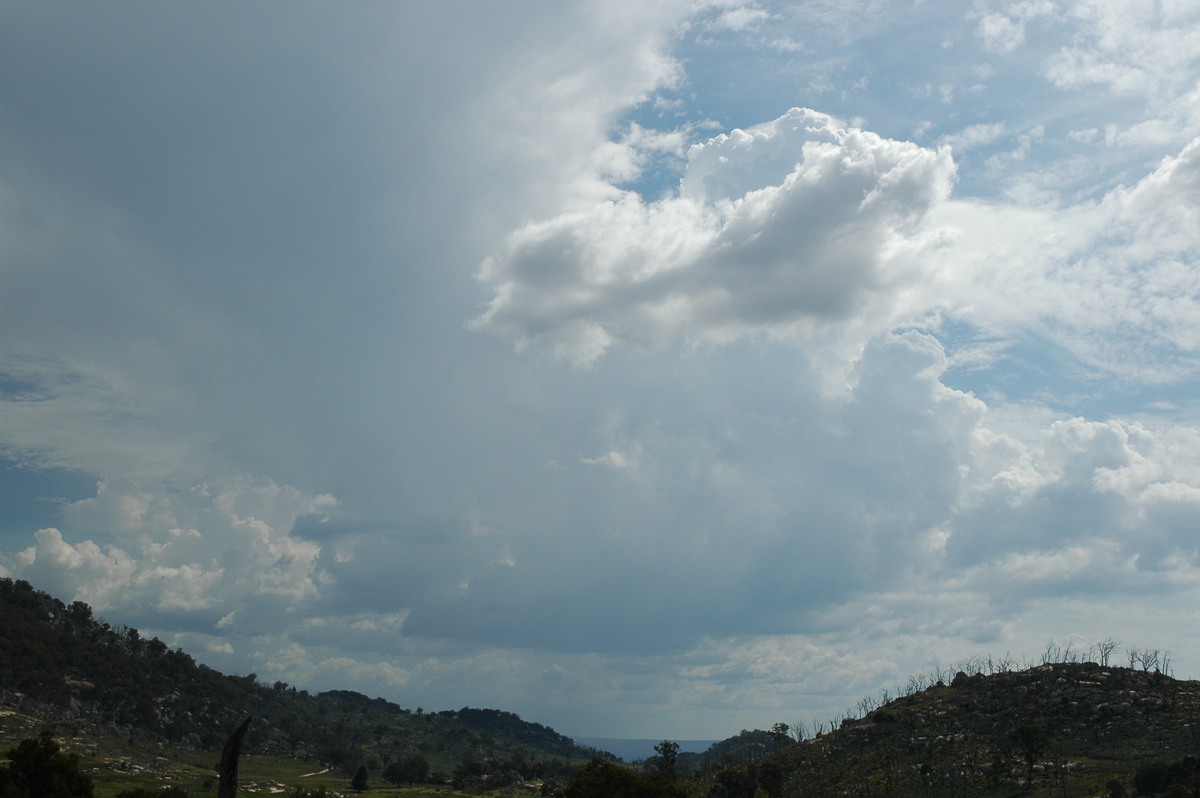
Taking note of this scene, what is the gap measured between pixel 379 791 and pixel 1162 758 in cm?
13302

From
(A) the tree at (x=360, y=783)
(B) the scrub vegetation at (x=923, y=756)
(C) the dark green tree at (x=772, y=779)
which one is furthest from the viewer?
(A) the tree at (x=360, y=783)

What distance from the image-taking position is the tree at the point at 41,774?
62375mm

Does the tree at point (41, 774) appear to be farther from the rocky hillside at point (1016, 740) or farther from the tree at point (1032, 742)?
the tree at point (1032, 742)

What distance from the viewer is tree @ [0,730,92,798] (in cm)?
6238

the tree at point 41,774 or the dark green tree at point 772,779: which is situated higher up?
the tree at point 41,774

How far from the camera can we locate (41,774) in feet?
209

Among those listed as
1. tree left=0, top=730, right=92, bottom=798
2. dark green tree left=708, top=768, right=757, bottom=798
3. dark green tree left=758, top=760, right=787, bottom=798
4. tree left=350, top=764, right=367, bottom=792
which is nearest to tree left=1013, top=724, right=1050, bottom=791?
dark green tree left=758, top=760, right=787, bottom=798

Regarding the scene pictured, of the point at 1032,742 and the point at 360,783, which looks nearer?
the point at 1032,742

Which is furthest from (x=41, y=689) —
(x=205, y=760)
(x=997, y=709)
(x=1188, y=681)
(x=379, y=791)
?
(x=1188, y=681)

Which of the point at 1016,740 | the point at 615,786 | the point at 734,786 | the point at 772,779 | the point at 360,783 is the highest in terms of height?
the point at 1016,740

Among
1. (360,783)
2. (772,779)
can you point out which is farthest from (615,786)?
(360,783)

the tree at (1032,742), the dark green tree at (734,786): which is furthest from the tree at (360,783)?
the tree at (1032,742)

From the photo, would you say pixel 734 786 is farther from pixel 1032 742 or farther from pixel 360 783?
pixel 360 783

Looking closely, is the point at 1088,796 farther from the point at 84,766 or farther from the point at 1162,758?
the point at 84,766
